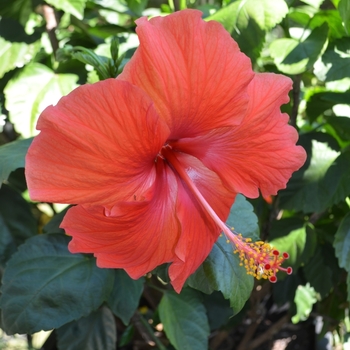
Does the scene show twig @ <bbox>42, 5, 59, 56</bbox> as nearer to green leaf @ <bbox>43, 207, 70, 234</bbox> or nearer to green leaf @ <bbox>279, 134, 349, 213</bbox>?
green leaf @ <bbox>43, 207, 70, 234</bbox>

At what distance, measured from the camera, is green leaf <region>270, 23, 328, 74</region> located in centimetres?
82

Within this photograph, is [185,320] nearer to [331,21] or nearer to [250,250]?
[250,250]

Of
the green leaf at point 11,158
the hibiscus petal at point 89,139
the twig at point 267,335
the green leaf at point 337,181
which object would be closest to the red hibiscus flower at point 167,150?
the hibiscus petal at point 89,139

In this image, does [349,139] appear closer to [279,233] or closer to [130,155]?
[279,233]

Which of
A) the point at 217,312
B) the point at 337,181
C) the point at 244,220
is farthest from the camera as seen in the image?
the point at 217,312

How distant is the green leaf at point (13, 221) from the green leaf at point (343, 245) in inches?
23.8

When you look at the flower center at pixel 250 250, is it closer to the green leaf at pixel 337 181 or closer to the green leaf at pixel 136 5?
the green leaf at pixel 337 181

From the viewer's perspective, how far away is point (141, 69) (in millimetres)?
475

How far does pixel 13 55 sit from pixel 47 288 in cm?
52

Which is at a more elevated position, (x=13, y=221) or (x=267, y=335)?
(x=13, y=221)

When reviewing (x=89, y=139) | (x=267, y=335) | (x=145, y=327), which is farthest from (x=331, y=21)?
(x=267, y=335)

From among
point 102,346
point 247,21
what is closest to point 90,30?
point 247,21

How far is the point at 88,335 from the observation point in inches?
38.8

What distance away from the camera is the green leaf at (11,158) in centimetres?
68
